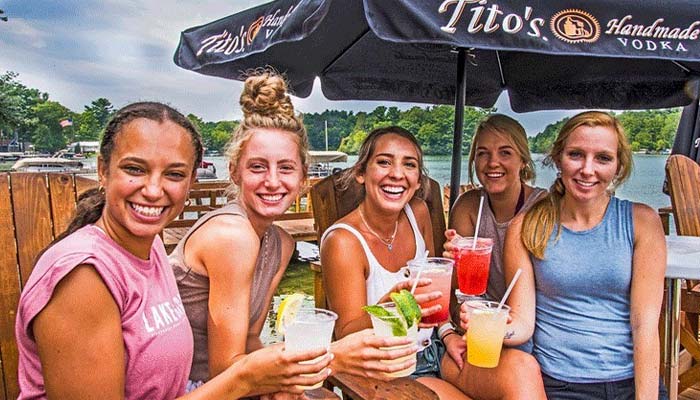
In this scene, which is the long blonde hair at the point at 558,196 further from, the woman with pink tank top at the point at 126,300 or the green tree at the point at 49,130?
the green tree at the point at 49,130

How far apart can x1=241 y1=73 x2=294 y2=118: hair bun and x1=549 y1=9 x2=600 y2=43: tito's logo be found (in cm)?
105

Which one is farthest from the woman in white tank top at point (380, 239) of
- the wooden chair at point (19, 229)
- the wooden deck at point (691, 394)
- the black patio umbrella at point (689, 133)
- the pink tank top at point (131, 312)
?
the black patio umbrella at point (689, 133)

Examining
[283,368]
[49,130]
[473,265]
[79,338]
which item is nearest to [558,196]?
[473,265]

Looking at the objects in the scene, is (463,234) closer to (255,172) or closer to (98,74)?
(255,172)

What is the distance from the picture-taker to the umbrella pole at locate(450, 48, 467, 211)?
3238mm

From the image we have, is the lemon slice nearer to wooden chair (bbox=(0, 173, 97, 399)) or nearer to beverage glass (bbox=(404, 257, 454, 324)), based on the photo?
beverage glass (bbox=(404, 257, 454, 324))

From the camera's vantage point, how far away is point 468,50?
3.24 m

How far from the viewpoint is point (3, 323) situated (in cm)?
189

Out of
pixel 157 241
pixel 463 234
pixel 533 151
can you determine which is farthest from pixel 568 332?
pixel 157 241

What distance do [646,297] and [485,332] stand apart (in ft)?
2.32

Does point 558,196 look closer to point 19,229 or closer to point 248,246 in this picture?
point 248,246

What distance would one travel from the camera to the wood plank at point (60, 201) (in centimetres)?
202

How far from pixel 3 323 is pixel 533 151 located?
258 cm

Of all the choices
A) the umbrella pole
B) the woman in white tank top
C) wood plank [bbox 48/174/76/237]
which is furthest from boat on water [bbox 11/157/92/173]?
the woman in white tank top
